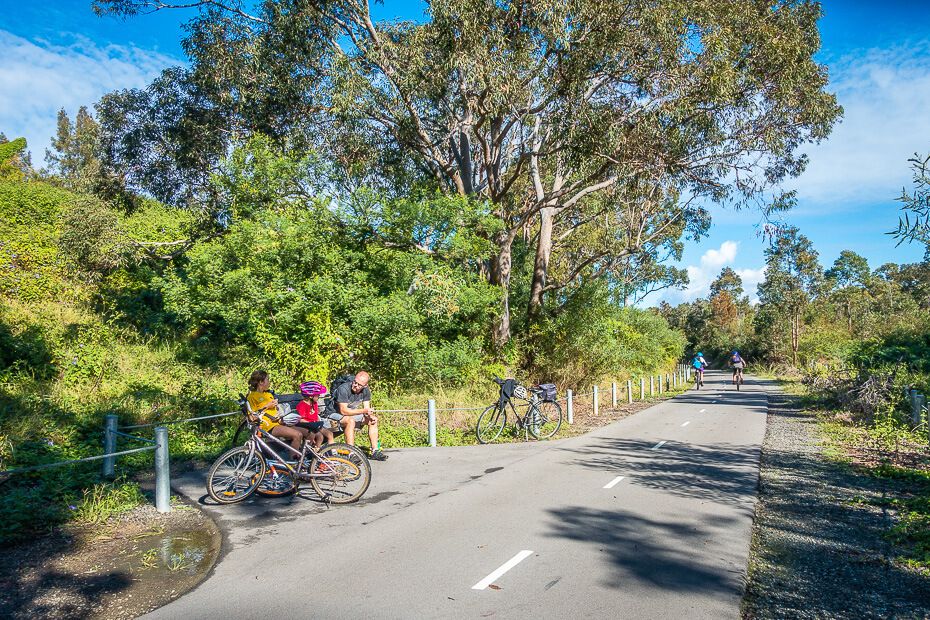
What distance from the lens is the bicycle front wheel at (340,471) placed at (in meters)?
8.11

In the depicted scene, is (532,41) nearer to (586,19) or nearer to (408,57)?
(586,19)

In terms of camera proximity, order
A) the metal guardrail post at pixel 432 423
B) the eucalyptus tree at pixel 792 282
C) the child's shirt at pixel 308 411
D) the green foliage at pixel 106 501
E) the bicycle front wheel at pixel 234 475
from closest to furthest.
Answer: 1. the green foliage at pixel 106 501
2. the bicycle front wheel at pixel 234 475
3. the child's shirt at pixel 308 411
4. the metal guardrail post at pixel 432 423
5. the eucalyptus tree at pixel 792 282

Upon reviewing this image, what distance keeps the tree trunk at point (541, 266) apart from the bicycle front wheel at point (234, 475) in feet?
49.5

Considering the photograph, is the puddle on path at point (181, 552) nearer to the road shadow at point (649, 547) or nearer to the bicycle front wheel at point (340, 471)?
the bicycle front wheel at point (340, 471)

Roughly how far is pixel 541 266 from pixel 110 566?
1763cm

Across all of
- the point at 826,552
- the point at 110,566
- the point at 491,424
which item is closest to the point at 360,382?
the point at 110,566

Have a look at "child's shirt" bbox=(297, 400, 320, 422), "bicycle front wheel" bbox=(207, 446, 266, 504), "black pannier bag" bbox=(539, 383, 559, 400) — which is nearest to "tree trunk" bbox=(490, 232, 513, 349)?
"black pannier bag" bbox=(539, 383, 559, 400)

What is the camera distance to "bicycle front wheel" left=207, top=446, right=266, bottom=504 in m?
7.95

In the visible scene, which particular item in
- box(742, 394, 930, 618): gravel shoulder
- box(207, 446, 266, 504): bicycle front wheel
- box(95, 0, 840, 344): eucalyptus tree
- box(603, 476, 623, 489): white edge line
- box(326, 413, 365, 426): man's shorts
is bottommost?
box(742, 394, 930, 618): gravel shoulder

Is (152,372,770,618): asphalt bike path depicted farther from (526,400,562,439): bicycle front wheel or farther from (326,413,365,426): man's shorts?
(526,400,562,439): bicycle front wheel

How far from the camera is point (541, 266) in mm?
21875

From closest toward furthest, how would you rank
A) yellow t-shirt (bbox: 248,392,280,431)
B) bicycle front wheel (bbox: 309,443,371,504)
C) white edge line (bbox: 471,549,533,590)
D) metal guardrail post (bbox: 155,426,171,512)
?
white edge line (bbox: 471,549,533,590) < metal guardrail post (bbox: 155,426,171,512) < bicycle front wheel (bbox: 309,443,371,504) < yellow t-shirt (bbox: 248,392,280,431)

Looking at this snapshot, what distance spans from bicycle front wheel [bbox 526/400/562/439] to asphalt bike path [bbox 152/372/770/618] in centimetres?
325

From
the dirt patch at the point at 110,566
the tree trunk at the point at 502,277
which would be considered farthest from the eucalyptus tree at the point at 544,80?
the dirt patch at the point at 110,566
